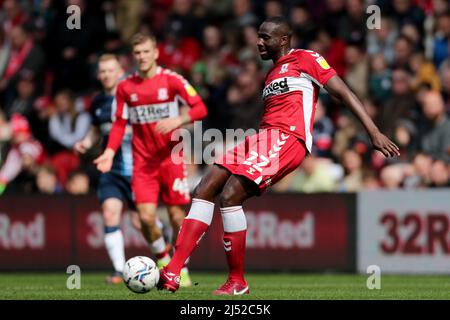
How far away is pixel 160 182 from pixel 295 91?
122 inches

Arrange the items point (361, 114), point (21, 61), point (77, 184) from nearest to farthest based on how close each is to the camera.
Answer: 1. point (361, 114)
2. point (77, 184)
3. point (21, 61)

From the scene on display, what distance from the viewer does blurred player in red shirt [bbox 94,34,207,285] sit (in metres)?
13.1

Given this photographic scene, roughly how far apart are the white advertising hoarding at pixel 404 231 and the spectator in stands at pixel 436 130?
0.87m

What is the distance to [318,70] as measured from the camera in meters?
10.7

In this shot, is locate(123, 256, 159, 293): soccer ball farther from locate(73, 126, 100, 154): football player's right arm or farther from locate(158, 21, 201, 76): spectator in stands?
locate(158, 21, 201, 76): spectator in stands

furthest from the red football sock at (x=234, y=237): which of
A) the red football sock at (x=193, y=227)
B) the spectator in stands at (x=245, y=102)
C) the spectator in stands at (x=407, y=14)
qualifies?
the spectator in stands at (x=407, y=14)

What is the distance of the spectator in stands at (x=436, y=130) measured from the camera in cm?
1703

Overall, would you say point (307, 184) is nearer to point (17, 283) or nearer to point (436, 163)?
point (436, 163)

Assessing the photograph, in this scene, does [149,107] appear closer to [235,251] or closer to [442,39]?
[235,251]

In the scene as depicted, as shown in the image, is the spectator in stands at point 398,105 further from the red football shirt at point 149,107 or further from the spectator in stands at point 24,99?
the spectator in stands at point 24,99

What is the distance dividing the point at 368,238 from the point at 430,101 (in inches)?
86.0

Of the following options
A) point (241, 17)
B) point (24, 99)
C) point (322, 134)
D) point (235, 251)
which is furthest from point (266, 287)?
point (24, 99)

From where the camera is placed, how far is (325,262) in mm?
16812
